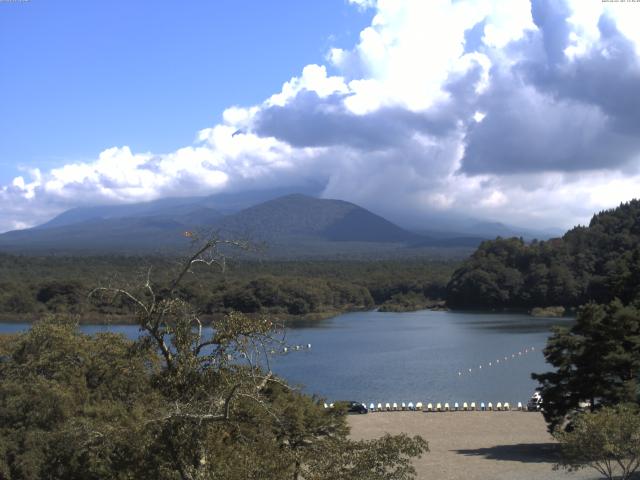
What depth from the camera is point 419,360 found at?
41406 mm

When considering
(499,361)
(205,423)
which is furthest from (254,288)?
(205,423)

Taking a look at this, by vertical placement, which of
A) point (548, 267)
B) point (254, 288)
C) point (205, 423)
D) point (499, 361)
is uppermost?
point (548, 267)

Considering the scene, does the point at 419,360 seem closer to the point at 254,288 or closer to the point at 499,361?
the point at 499,361

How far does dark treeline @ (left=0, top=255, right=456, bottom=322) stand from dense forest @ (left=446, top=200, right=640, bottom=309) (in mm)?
6500

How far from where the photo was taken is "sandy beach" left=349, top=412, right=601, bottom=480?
16734mm

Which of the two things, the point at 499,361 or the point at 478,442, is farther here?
the point at 499,361

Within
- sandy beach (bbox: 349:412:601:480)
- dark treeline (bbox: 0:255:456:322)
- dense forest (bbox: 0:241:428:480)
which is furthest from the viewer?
dark treeline (bbox: 0:255:456:322)

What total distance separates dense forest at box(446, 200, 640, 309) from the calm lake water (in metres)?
11.0

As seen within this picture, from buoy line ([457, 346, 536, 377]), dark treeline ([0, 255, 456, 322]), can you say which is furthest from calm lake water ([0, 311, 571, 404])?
dark treeline ([0, 255, 456, 322])

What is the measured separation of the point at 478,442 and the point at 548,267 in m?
62.9

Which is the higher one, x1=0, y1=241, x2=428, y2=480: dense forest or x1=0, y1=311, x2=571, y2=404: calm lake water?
x1=0, y1=241, x2=428, y2=480: dense forest

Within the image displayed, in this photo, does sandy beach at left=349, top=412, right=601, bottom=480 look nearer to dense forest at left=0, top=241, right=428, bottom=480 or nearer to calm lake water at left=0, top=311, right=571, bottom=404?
calm lake water at left=0, top=311, right=571, bottom=404

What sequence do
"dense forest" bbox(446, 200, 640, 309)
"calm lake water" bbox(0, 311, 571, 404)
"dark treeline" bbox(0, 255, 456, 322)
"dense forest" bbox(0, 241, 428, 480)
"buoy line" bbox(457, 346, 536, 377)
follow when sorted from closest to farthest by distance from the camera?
"dense forest" bbox(0, 241, 428, 480) < "calm lake water" bbox(0, 311, 571, 404) < "buoy line" bbox(457, 346, 536, 377) < "dark treeline" bbox(0, 255, 456, 322) < "dense forest" bbox(446, 200, 640, 309)

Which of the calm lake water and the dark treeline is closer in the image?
the calm lake water
